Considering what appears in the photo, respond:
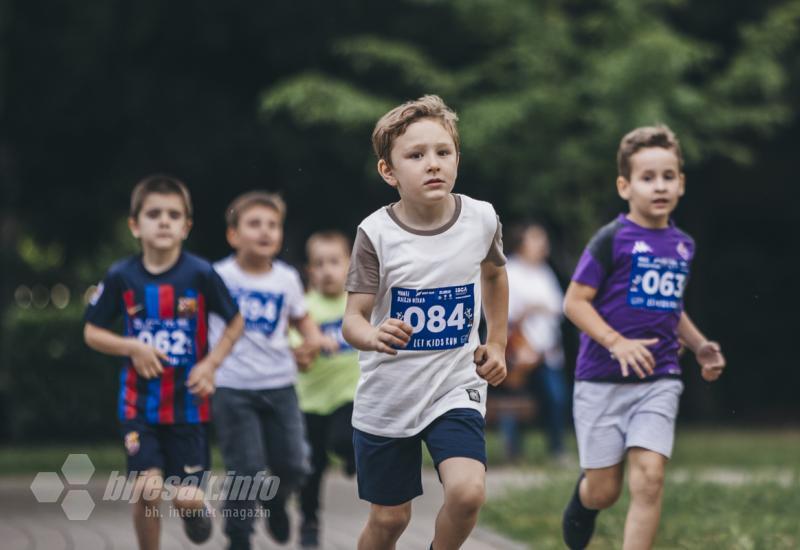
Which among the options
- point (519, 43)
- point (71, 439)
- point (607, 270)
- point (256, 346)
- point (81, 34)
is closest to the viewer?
point (607, 270)

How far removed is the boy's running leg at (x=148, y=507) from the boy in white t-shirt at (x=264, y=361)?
0.87 meters

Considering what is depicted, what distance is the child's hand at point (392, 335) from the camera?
4.75 meters

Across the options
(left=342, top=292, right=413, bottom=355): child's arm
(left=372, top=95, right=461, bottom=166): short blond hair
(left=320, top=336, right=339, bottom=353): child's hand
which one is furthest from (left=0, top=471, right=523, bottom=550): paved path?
(left=372, top=95, right=461, bottom=166): short blond hair

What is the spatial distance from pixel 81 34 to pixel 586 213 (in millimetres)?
6892

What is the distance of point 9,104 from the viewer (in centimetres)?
1719

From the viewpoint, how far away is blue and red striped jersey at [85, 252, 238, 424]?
6.42 metres

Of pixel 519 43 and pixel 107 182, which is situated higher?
pixel 519 43

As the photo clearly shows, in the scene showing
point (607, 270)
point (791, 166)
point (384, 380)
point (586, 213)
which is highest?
point (791, 166)

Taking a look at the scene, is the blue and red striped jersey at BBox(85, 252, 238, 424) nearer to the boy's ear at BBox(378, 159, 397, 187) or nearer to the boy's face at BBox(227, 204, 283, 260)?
the boy's face at BBox(227, 204, 283, 260)

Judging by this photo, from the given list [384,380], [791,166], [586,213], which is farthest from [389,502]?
[791,166]

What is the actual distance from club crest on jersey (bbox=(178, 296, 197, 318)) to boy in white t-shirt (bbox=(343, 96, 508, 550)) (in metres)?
1.52

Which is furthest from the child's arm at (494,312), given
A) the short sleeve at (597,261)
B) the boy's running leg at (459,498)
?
the short sleeve at (597,261)

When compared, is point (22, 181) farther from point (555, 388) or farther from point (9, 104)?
point (555, 388)

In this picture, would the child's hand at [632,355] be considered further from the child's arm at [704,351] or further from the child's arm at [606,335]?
the child's arm at [704,351]
